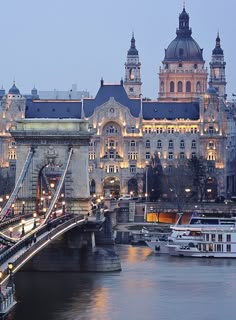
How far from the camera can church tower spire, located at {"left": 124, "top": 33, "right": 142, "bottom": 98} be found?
172750 millimetres

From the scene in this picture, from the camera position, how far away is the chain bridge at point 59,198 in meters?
78.7

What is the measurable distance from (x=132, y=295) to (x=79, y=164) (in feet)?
55.0

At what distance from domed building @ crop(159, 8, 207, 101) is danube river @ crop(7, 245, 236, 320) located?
8639 cm

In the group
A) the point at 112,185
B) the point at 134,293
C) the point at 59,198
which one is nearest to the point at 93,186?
the point at 112,185

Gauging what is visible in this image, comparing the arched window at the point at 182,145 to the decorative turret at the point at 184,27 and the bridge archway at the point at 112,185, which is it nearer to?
the bridge archway at the point at 112,185

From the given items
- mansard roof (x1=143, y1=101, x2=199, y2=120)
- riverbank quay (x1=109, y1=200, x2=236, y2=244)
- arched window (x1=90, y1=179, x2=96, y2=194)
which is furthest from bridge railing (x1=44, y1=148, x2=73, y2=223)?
mansard roof (x1=143, y1=101, x2=199, y2=120)

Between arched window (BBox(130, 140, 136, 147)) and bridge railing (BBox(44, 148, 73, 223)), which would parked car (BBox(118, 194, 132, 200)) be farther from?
bridge railing (BBox(44, 148, 73, 223))

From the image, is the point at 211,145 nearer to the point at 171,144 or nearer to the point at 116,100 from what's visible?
the point at 171,144

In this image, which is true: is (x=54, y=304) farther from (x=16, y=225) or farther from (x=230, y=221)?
(x=230, y=221)

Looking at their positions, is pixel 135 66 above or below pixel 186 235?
above

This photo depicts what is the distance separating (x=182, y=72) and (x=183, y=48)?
2688 millimetres

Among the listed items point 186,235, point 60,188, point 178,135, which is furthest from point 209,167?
point 60,188

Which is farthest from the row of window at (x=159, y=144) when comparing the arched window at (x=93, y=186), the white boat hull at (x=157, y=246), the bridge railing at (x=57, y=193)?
the bridge railing at (x=57, y=193)

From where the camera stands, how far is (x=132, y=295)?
228ft
